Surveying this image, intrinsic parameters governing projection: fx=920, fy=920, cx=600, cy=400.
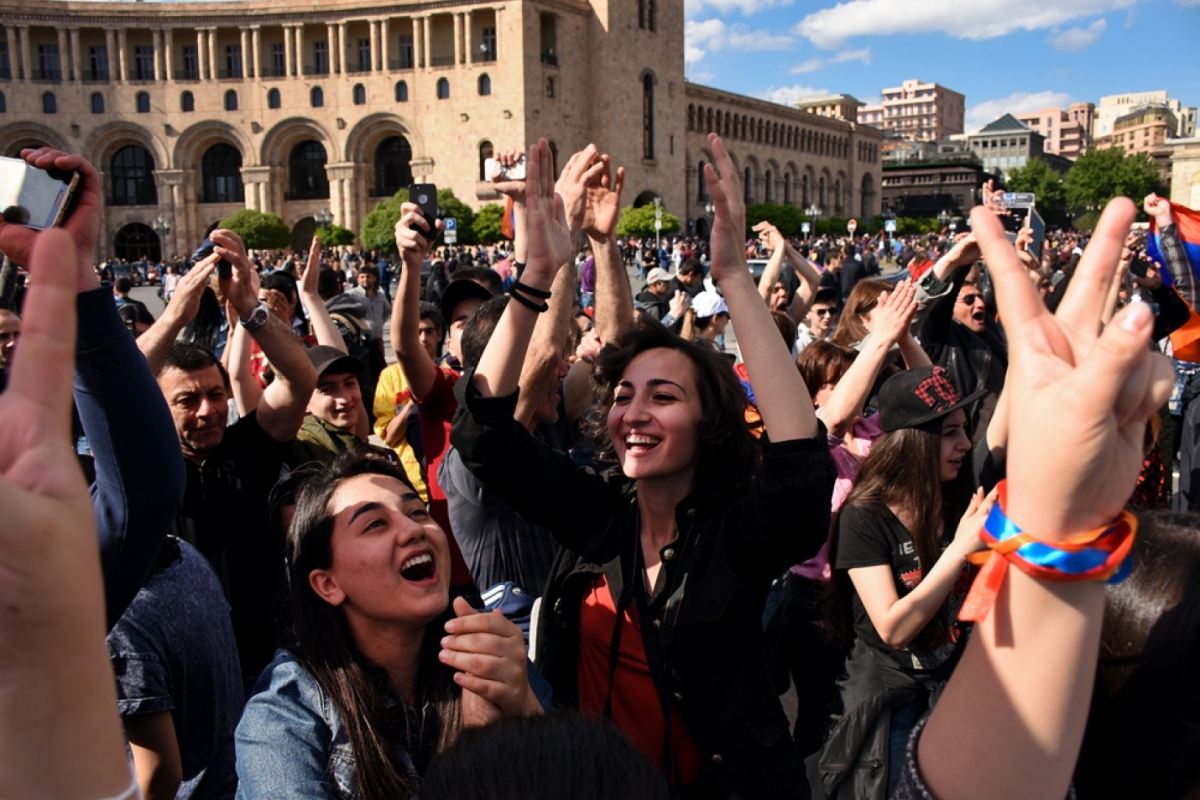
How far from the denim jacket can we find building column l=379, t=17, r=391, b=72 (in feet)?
163

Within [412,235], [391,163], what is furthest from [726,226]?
[391,163]

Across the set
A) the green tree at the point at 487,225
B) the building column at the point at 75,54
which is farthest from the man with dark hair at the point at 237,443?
the building column at the point at 75,54

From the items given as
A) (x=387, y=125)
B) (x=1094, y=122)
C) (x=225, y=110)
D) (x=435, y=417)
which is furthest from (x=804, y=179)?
(x=1094, y=122)

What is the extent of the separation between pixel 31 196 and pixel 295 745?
1.07 meters

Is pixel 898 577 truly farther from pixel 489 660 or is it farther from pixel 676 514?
pixel 489 660

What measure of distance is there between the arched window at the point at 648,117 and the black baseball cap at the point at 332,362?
4913cm

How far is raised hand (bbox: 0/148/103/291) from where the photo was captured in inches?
61.4

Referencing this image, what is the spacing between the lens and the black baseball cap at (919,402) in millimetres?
2688

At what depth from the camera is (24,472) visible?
2.82 feet

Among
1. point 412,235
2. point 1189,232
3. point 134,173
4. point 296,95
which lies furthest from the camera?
point 134,173

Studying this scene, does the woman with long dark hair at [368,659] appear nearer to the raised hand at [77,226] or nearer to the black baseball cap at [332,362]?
the raised hand at [77,226]

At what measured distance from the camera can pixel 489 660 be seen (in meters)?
1.58

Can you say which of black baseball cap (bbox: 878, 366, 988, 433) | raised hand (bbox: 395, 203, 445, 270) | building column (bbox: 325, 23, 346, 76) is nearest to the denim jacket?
black baseball cap (bbox: 878, 366, 988, 433)

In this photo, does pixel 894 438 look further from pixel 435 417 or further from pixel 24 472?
pixel 24 472
